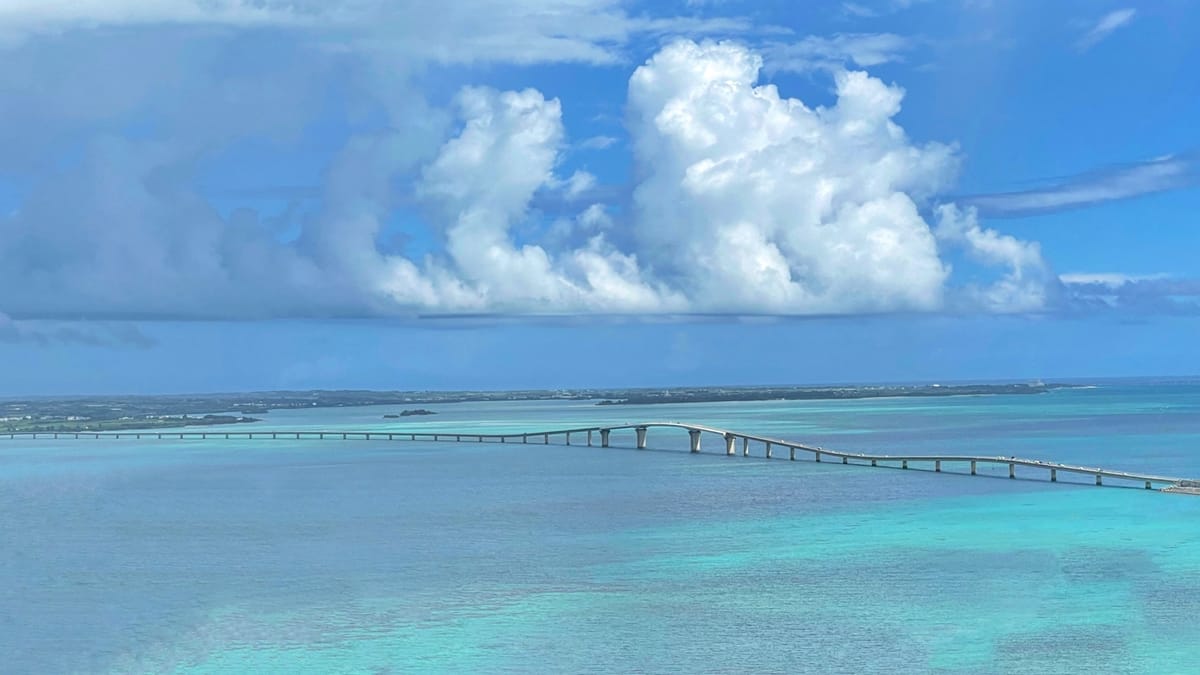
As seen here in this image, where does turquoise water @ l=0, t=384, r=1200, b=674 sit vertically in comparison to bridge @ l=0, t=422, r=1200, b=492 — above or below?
below

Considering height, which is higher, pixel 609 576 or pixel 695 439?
pixel 695 439

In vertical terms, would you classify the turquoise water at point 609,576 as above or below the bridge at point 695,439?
below

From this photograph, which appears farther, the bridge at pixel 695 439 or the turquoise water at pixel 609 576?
the bridge at pixel 695 439

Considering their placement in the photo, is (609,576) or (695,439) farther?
(695,439)

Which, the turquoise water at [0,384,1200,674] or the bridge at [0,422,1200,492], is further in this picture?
the bridge at [0,422,1200,492]

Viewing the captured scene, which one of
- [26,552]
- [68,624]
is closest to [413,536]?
[26,552]
